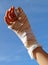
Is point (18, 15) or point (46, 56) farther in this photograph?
point (18, 15)

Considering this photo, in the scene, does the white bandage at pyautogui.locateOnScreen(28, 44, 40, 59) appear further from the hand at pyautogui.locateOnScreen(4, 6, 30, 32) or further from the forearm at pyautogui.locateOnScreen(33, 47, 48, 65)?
the hand at pyautogui.locateOnScreen(4, 6, 30, 32)

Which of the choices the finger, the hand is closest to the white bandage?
the hand

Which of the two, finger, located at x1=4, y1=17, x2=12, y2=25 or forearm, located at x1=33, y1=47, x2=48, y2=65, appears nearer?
forearm, located at x1=33, y1=47, x2=48, y2=65

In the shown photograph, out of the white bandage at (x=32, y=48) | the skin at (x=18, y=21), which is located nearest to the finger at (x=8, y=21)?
the skin at (x=18, y=21)

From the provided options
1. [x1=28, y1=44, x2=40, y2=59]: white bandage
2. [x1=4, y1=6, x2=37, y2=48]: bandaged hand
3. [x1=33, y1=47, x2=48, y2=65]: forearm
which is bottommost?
[x1=33, y1=47, x2=48, y2=65]: forearm

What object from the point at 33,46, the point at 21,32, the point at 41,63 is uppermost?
the point at 21,32

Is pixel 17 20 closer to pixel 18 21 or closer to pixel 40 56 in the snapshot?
pixel 18 21

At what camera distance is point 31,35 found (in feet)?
8.29

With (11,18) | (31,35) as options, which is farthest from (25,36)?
(11,18)

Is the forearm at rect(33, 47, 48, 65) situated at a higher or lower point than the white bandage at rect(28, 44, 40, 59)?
lower

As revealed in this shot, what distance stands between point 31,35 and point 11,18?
0.87 feet

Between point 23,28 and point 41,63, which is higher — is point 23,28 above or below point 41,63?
above

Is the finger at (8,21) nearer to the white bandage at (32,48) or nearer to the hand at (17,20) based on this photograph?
the hand at (17,20)

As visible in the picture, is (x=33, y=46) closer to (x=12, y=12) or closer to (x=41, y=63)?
(x=41, y=63)
